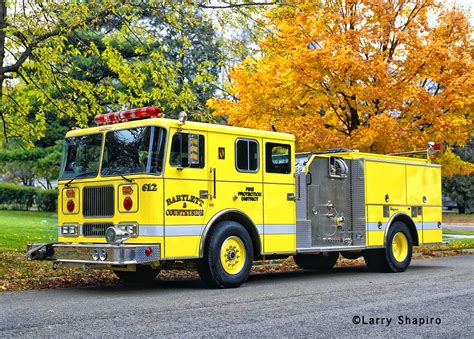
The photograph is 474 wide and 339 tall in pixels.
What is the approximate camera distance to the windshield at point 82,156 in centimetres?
1099

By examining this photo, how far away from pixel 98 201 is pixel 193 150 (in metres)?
1.71

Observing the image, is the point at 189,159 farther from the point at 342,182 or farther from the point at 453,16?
the point at 453,16

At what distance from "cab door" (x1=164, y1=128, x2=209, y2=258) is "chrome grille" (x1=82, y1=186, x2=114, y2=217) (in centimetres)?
95

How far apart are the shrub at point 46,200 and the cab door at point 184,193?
1241 inches

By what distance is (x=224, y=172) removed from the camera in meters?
11.1

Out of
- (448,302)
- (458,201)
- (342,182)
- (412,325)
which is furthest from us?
(458,201)

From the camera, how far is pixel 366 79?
16781 millimetres

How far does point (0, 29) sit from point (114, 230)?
4.55 m

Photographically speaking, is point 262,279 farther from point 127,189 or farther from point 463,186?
point 463,186

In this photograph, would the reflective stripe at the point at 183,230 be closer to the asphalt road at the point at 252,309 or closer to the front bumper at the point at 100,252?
the front bumper at the point at 100,252

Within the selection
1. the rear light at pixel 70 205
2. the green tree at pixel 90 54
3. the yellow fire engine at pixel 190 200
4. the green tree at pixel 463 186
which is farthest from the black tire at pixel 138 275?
the green tree at pixel 463 186

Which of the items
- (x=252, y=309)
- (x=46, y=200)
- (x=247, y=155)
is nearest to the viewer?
(x=252, y=309)

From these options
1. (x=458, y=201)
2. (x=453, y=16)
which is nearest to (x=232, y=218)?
(x=453, y=16)

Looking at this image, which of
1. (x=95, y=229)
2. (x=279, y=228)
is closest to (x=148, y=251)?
(x=95, y=229)
